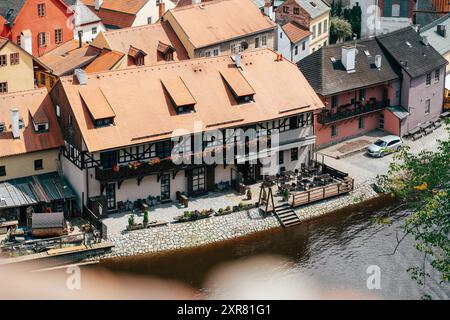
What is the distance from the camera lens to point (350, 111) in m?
110

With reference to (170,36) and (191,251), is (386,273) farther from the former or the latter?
(170,36)

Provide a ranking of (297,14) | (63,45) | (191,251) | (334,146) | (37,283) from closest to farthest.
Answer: (37,283), (191,251), (334,146), (63,45), (297,14)

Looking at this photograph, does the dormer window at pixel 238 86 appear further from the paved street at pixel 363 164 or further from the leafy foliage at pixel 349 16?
the leafy foliage at pixel 349 16

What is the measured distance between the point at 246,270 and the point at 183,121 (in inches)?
616

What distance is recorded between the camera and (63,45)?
386ft

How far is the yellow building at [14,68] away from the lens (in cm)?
10562

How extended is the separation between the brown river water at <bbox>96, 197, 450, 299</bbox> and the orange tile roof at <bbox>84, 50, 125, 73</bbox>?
82.2 ft

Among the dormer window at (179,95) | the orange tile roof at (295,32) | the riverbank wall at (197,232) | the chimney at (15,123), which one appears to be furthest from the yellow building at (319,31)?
the chimney at (15,123)

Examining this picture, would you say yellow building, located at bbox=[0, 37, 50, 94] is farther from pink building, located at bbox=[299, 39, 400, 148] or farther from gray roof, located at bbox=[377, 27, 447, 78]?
gray roof, located at bbox=[377, 27, 447, 78]

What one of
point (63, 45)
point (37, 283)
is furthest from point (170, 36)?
point (37, 283)

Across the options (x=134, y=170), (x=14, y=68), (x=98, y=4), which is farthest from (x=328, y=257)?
(x=98, y=4)

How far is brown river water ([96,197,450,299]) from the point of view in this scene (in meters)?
84.0

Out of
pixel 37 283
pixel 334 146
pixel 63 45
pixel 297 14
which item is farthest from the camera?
pixel 297 14

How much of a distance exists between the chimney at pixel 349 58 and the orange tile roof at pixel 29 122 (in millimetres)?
32439
